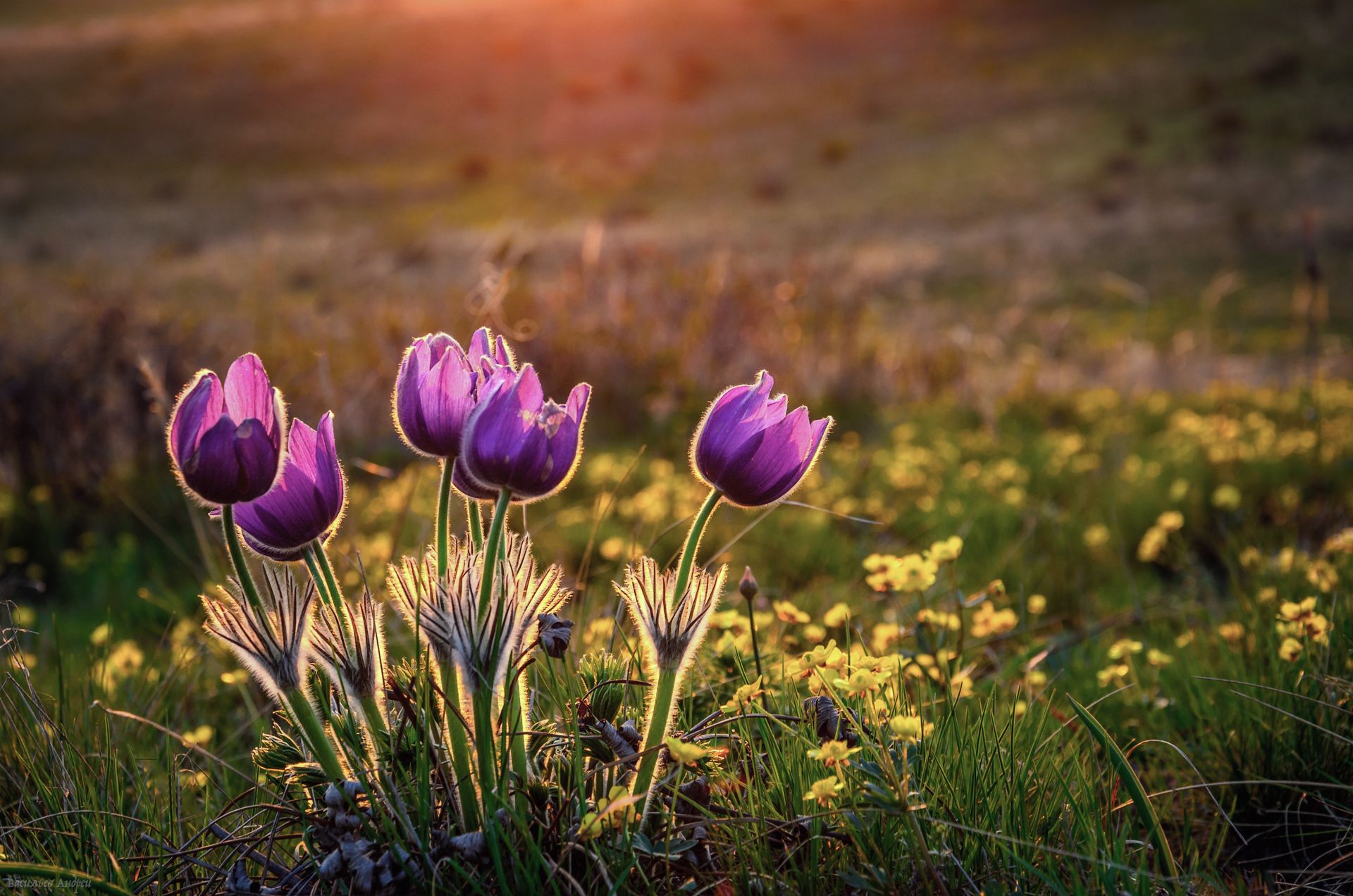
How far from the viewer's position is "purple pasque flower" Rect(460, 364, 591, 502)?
1206 mm

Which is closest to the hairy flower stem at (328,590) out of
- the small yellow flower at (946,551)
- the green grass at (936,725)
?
the green grass at (936,725)

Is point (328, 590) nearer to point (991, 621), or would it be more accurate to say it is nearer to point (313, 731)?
point (313, 731)

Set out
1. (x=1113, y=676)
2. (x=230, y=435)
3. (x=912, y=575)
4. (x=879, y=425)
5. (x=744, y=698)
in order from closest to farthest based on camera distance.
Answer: (x=230, y=435) → (x=744, y=698) → (x=912, y=575) → (x=1113, y=676) → (x=879, y=425)

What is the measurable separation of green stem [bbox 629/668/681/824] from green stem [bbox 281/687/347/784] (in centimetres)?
42

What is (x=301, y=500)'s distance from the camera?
1.28 metres

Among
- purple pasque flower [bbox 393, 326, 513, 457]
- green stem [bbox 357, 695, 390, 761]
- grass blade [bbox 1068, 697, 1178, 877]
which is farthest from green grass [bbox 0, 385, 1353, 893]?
purple pasque flower [bbox 393, 326, 513, 457]

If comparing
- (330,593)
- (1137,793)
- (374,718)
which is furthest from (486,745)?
(1137,793)

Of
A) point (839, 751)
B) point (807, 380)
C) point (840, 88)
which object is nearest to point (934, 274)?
point (807, 380)

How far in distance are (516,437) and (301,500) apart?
32 centimetres

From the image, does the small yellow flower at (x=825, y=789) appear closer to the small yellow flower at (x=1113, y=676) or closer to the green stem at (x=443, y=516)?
the green stem at (x=443, y=516)

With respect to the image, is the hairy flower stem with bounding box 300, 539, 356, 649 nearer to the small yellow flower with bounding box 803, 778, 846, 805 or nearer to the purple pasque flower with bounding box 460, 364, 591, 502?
the purple pasque flower with bounding box 460, 364, 591, 502

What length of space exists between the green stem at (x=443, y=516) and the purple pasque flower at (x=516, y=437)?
0.30 ft

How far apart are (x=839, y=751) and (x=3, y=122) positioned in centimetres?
4188

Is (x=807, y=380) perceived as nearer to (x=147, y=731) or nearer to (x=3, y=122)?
(x=147, y=731)
